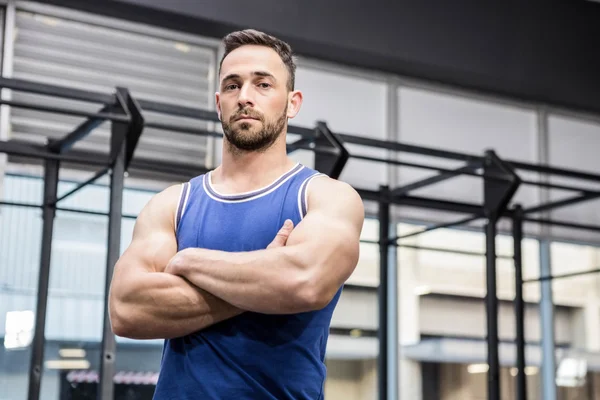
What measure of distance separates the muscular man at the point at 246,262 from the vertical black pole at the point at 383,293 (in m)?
3.78

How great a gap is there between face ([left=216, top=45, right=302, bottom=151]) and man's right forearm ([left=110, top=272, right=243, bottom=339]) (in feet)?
1.00

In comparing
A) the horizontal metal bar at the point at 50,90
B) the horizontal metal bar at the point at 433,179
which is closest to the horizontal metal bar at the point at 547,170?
the horizontal metal bar at the point at 433,179

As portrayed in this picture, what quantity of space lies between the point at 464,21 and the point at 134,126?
10.5 feet

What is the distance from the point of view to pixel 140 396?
17.1ft

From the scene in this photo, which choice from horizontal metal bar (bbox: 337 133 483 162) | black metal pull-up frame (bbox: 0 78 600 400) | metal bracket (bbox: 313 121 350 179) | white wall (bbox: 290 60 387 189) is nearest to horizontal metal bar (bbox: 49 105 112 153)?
black metal pull-up frame (bbox: 0 78 600 400)

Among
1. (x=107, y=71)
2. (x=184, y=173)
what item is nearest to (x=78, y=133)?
(x=184, y=173)

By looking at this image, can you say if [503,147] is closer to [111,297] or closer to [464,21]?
[464,21]

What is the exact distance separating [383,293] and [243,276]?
4044 millimetres

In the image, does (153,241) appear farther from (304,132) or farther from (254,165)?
(304,132)

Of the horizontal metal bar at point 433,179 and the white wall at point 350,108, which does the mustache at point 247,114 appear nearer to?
the horizontal metal bar at point 433,179

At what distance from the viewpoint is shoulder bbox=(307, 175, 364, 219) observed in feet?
5.25

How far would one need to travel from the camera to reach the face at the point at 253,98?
1.65 metres

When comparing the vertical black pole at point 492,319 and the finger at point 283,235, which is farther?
the vertical black pole at point 492,319

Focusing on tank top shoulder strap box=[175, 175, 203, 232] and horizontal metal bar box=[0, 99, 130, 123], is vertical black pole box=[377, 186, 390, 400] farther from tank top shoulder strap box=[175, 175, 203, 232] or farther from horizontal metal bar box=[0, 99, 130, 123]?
tank top shoulder strap box=[175, 175, 203, 232]
